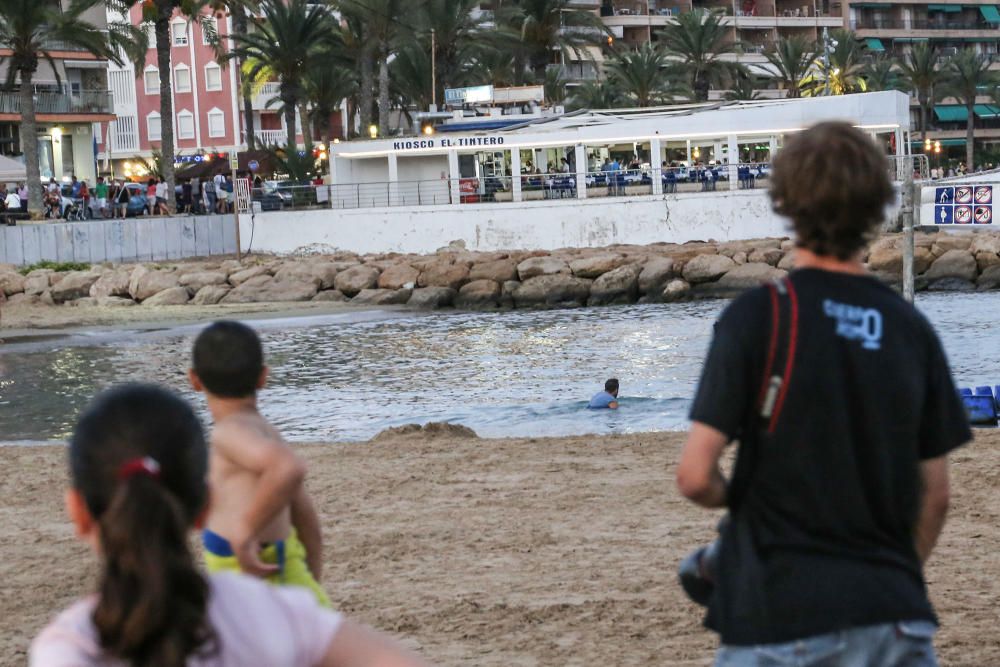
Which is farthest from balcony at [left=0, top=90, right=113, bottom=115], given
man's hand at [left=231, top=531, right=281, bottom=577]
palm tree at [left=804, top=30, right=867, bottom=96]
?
man's hand at [left=231, top=531, right=281, bottom=577]

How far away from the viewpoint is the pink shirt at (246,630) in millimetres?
1992

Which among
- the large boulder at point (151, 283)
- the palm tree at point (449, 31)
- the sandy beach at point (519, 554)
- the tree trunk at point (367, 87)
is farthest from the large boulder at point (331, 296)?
the sandy beach at point (519, 554)

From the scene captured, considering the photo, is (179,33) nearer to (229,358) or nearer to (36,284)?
(36,284)

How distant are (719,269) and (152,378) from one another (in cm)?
1736

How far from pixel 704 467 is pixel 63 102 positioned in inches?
2208

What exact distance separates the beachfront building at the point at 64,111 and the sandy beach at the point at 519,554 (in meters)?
45.8

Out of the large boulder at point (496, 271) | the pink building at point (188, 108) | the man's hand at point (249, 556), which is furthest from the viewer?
the pink building at point (188, 108)

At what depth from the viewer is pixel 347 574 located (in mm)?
7801

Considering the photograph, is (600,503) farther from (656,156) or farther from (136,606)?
(656,156)

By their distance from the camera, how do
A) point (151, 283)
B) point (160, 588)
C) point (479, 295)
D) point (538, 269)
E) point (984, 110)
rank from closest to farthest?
point (160, 588) < point (151, 283) < point (479, 295) < point (538, 269) < point (984, 110)

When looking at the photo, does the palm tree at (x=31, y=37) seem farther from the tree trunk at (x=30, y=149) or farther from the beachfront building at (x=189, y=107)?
the beachfront building at (x=189, y=107)

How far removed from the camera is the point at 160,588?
193 cm

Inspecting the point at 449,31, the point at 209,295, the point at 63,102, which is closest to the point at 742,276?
the point at 209,295

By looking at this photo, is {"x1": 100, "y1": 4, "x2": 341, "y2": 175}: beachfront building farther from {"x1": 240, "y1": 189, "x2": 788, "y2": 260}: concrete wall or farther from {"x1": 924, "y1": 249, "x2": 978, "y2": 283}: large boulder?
{"x1": 924, "y1": 249, "x2": 978, "y2": 283}: large boulder
